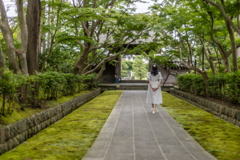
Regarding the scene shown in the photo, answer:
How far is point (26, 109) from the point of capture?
17.2 feet

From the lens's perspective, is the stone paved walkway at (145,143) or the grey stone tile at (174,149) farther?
the grey stone tile at (174,149)

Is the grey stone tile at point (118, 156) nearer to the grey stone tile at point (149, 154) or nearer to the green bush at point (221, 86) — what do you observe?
the grey stone tile at point (149, 154)

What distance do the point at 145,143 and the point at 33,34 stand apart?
5621 millimetres

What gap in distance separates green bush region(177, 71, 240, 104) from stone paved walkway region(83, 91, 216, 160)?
2.26 metres

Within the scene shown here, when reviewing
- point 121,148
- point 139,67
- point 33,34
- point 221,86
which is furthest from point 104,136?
point 139,67

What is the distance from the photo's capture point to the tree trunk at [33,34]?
7195 mm

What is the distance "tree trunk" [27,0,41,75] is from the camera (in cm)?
720

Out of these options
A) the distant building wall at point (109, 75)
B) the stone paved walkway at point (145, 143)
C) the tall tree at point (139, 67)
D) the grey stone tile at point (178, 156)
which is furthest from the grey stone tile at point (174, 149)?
the tall tree at point (139, 67)

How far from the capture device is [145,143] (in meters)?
4.02

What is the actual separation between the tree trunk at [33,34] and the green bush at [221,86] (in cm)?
653

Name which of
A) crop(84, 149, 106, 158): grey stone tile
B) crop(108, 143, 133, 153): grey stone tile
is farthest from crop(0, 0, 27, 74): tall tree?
crop(108, 143, 133, 153): grey stone tile

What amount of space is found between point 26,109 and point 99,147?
2.51 m

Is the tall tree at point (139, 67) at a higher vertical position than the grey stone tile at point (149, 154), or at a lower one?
higher

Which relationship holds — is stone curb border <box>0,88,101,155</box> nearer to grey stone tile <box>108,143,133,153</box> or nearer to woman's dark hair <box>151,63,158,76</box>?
grey stone tile <box>108,143,133,153</box>
